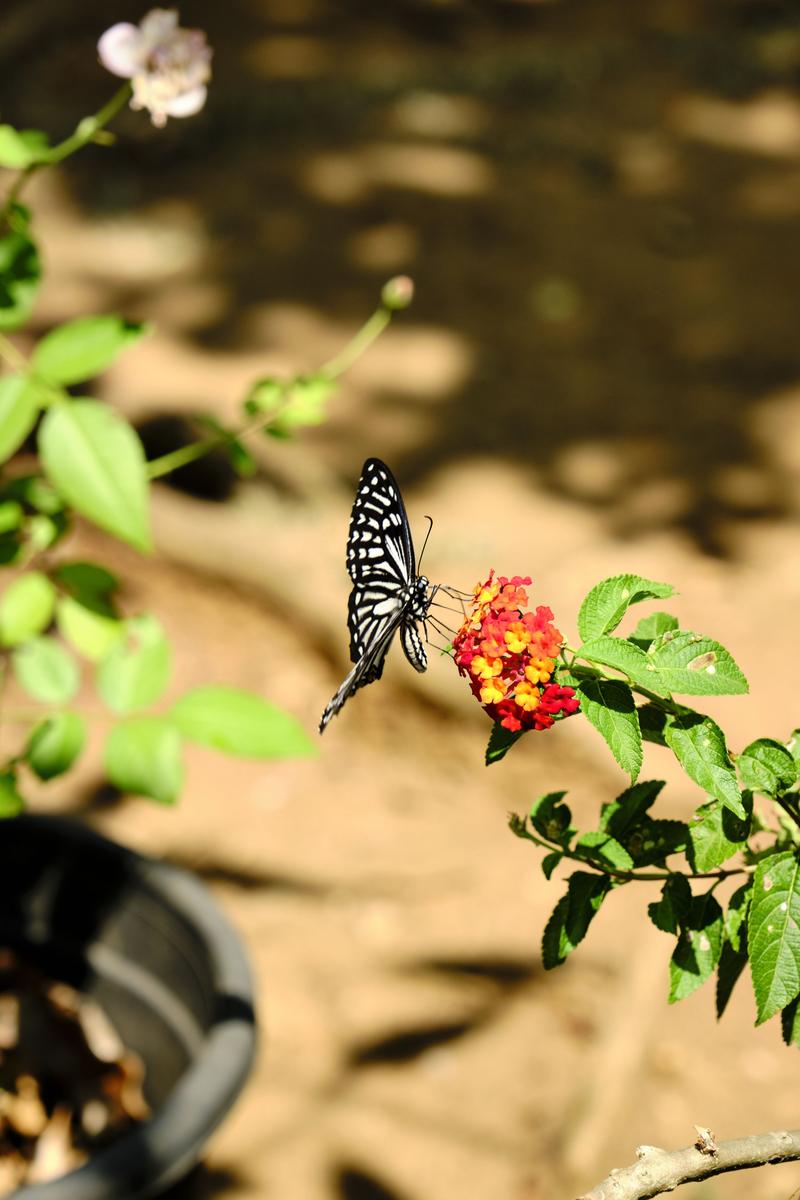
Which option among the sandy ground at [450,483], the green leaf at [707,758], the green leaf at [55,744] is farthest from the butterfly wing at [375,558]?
the sandy ground at [450,483]

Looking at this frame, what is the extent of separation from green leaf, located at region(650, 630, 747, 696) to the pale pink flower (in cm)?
89

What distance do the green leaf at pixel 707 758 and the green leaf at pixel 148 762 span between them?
2.09 ft

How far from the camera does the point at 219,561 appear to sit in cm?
308

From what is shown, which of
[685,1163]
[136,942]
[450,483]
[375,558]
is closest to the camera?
[685,1163]

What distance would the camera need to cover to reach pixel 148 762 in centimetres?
128

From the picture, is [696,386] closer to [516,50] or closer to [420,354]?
[420,354]

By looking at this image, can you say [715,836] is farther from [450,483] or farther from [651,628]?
[450,483]

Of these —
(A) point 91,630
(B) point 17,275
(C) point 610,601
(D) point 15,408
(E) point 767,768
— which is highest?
(B) point 17,275

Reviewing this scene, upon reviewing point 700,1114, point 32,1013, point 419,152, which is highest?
point 419,152

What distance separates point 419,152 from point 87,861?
3.29 meters

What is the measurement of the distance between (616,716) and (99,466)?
0.67 meters

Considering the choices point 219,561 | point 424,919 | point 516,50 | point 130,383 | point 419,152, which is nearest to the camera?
point 424,919

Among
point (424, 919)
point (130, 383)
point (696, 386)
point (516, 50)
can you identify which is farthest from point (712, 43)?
point (424, 919)

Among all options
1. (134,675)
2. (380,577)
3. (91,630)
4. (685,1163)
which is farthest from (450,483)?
(685,1163)
